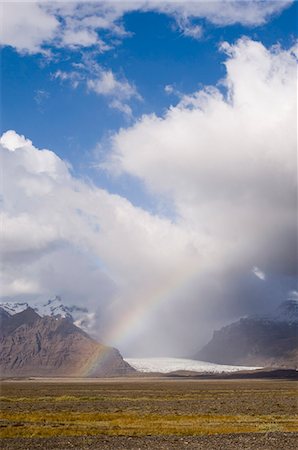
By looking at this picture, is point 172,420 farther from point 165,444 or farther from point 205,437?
point 165,444

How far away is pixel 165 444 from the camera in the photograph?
3422cm

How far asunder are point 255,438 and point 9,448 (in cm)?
1696

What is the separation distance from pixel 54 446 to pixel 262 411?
34.8 m

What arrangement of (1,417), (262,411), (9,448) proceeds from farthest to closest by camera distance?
(262,411) → (1,417) → (9,448)

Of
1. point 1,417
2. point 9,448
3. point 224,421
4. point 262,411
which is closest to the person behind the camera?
point 9,448

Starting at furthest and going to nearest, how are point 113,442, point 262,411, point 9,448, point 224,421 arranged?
point 262,411 → point 224,421 → point 113,442 → point 9,448

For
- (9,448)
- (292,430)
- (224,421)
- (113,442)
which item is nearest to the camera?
(9,448)

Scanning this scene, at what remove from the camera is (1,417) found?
54.1m

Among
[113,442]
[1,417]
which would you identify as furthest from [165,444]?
[1,417]

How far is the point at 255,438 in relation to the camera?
36625 millimetres

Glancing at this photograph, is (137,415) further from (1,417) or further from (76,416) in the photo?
(1,417)

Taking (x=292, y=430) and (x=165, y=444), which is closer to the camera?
(x=165, y=444)

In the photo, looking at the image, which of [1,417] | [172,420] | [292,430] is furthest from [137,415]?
[292,430]

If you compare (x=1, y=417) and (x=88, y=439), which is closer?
(x=88, y=439)
